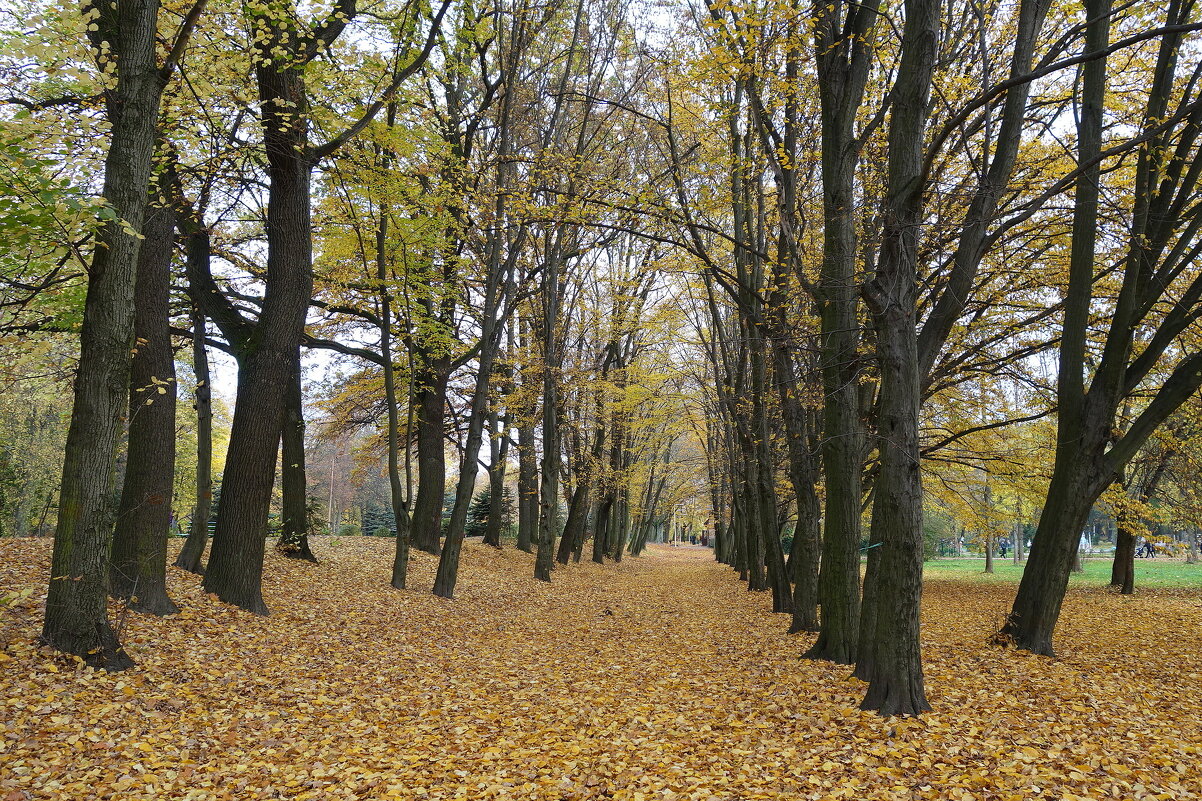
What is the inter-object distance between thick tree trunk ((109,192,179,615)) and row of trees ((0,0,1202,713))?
4 cm

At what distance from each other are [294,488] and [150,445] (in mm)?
4974

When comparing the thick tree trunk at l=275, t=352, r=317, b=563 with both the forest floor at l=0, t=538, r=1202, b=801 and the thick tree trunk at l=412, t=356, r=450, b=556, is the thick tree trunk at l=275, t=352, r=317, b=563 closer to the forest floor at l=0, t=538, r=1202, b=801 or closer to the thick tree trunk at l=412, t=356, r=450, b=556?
the forest floor at l=0, t=538, r=1202, b=801

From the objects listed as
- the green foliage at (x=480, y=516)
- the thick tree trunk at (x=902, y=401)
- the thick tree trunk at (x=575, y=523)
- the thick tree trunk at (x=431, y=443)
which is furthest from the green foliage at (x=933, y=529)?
the thick tree trunk at (x=902, y=401)

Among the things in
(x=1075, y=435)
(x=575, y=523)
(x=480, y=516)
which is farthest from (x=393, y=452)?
(x=480, y=516)

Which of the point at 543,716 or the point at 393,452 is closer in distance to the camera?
the point at 543,716

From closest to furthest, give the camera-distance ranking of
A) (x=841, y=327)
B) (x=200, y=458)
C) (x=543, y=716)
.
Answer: (x=543, y=716), (x=841, y=327), (x=200, y=458)

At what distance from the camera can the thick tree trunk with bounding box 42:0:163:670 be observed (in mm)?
4918

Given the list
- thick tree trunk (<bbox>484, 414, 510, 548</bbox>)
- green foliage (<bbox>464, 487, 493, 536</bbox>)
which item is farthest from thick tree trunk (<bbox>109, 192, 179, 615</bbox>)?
A: green foliage (<bbox>464, 487, 493, 536</bbox>)

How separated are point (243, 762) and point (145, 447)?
4.46 m

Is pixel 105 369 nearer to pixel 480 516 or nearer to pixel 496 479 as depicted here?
pixel 496 479

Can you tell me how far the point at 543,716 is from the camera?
5.84 m

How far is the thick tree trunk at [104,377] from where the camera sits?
16.1 ft

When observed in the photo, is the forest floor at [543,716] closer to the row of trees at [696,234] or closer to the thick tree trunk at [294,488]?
the row of trees at [696,234]

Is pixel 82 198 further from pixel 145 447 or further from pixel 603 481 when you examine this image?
pixel 603 481
